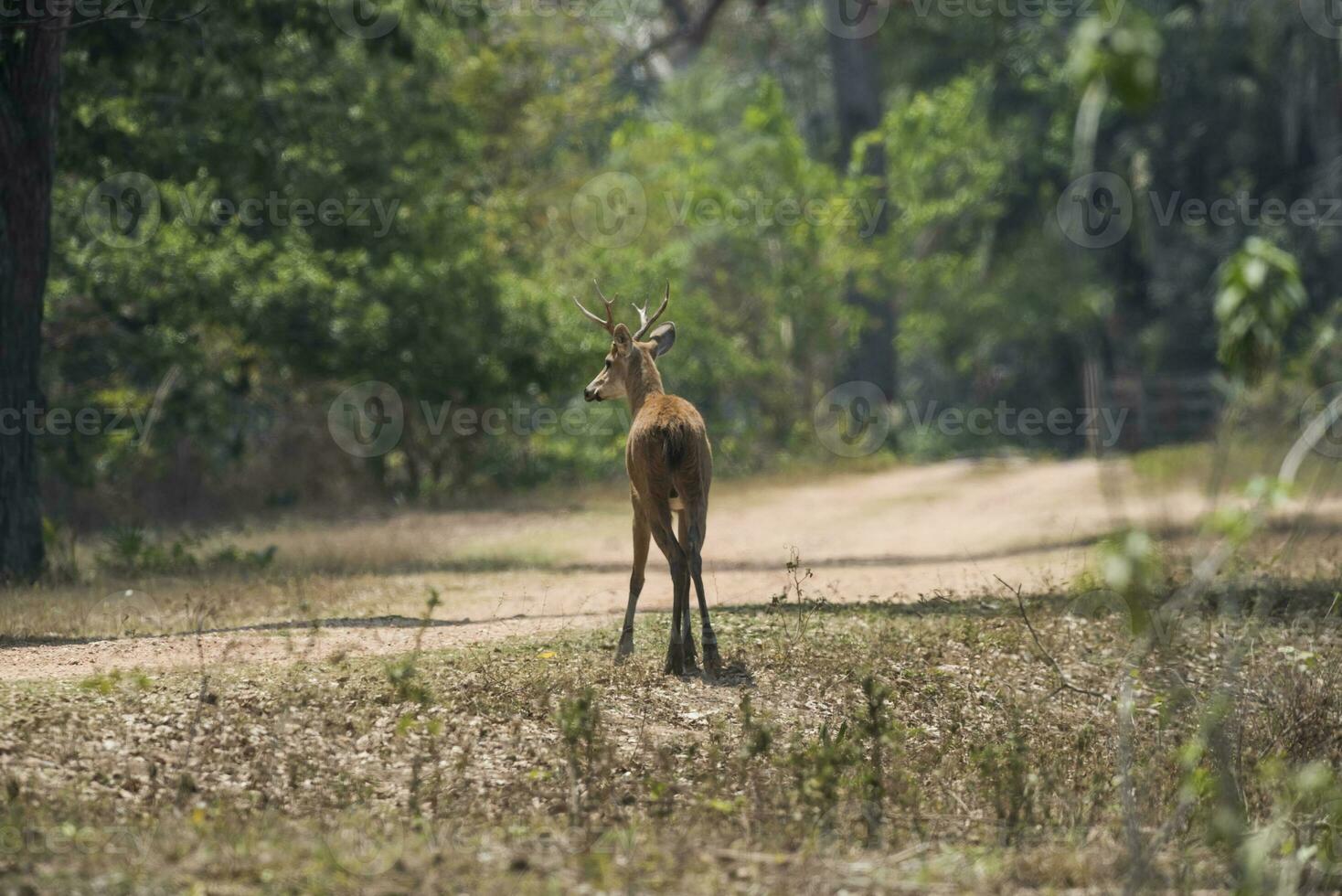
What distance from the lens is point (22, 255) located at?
14.0 metres

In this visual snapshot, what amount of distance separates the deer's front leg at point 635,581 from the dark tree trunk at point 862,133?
79.9ft

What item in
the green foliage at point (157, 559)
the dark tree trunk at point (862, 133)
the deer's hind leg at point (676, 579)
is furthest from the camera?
the dark tree trunk at point (862, 133)

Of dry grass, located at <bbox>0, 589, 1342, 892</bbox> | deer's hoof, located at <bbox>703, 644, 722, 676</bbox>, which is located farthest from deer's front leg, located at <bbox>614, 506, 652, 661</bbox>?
deer's hoof, located at <bbox>703, 644, 722, 676</bbox>

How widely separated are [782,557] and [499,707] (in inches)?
332

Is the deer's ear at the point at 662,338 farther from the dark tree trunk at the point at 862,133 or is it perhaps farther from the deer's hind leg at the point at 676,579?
the dark tree trunk at the point at 862,133

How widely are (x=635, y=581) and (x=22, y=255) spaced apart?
7.26 m

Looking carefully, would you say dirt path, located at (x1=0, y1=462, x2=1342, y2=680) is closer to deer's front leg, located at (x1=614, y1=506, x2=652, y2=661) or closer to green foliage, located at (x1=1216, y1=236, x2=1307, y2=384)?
green foliage, located at (x1=1216, y1=236, x2=1307, y2=384)

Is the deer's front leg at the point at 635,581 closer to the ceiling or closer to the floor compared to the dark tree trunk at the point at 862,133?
closer to the floor

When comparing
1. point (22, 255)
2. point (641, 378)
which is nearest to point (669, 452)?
point (641, 378)

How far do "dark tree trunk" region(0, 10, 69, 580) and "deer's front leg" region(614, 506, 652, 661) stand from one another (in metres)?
Result: 6.52

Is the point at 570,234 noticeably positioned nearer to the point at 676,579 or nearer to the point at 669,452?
the point at 669,452

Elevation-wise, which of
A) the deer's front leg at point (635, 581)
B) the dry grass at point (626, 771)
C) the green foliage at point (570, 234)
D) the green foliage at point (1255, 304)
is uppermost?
the green foliage at point (570, 234)

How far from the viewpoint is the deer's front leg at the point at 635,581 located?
9.90 meters

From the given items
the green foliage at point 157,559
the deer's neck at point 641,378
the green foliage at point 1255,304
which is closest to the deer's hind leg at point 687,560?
the deer's neck at point 641,378
